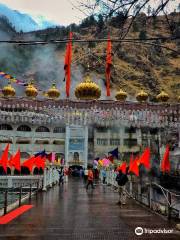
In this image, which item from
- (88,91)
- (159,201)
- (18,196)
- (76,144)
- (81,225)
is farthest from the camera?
(76,144)

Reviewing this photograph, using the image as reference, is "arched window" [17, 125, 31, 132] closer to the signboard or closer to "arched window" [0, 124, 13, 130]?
"arched window" [0, 124, 13, 130]

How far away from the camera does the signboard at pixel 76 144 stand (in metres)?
68.2

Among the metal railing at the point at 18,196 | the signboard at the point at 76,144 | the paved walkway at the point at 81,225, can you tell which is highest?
the signboard at the point at 76,144

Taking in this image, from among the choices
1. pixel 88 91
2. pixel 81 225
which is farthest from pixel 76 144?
pixel 81 225

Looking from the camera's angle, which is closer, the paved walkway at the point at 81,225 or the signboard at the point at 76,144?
the paved walkway at the point at 81,225

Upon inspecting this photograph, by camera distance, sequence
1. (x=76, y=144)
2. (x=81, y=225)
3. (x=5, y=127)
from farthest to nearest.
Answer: (x=5, y=127) → (x=76, y=144) → (x=81, y=225)

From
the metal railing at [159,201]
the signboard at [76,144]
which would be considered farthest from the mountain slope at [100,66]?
the metal railing at [159,201]

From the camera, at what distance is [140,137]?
71688mm

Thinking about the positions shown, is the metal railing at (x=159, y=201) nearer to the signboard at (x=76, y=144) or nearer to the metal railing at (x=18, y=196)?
the metal railing at (x=18, y=196)

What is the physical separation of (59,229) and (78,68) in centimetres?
10557

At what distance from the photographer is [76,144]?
68.3m

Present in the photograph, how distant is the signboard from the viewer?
68.2 m

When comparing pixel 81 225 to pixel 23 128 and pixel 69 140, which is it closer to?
pixel 69 140

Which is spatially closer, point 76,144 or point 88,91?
point 88,91
